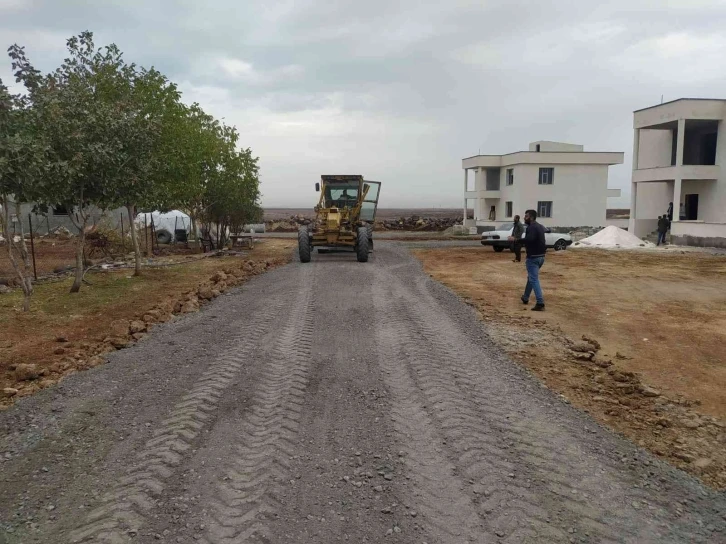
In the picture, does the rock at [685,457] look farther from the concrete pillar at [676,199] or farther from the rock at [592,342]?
the concrete pillar at [676,199]

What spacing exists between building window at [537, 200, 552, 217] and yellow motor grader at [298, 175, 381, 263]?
23.3 m

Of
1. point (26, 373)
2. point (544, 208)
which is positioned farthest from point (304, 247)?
point (544, 208)

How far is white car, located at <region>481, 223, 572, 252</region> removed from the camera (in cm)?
2315

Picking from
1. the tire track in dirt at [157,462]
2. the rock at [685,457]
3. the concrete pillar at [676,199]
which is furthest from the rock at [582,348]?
the concrete pillar at [676,199]

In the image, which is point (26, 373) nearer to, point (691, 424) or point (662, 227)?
point (691, 424)

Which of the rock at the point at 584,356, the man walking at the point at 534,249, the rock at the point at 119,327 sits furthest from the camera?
the man walking at the point at 534,249

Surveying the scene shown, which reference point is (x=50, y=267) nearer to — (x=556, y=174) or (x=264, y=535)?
(x=264, y=535)

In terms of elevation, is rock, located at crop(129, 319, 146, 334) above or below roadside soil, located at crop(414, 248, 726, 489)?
above

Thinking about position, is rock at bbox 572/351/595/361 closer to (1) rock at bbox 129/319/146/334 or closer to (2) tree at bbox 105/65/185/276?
(1) rock at bbox 129/319/146/334

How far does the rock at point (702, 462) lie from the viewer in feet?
13.5

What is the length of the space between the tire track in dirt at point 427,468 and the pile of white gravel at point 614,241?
76.7ft

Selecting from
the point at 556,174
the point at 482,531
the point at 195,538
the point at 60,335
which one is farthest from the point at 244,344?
the point at 556,174

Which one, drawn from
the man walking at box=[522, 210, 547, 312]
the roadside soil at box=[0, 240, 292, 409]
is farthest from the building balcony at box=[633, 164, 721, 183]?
the roadside soil at box=[0, 240, 292, 409]

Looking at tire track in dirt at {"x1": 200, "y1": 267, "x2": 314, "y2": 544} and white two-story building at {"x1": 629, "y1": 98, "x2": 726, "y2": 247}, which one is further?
white two-story building at {"x1": 629, "y1": 98, "x2": 726, "y2": 247}
